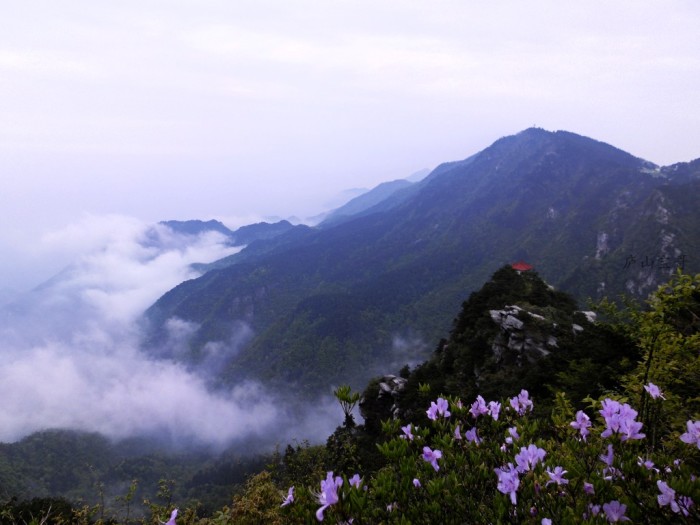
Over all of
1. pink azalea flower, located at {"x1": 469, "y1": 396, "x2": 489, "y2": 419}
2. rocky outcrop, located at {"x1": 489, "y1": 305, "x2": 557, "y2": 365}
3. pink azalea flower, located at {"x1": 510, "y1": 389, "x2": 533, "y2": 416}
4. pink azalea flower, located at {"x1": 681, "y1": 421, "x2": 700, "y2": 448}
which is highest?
pink azalea flower, located at {"x1": 681, "y1": 421, "x2": 700, "y2": 448}

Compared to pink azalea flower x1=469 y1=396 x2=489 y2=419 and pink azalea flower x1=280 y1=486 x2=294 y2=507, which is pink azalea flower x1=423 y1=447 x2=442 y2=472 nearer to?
pink azalea flower x1=469 y1=396 x2=489 y2=419

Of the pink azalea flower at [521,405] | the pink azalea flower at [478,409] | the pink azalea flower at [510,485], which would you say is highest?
the pink azalea flower at [510,485]

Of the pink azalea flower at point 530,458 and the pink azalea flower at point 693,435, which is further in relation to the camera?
the pink azalea flower at point 530,458

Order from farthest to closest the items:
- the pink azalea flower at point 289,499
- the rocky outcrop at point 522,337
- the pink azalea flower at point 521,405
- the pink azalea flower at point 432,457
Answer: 1. the rocky outcrop at point 522,337
2. the pink azalea flower at point 521,405
3. the pink azalea flower at point 432,457
4. the pink azalea flower at point 289,499

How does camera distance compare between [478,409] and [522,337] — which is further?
[522,337]

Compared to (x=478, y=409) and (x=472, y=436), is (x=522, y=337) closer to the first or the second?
(x=478, y=409)

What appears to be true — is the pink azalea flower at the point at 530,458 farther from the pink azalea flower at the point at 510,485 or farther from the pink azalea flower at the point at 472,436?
the pink azalea flower at the point at 472,436

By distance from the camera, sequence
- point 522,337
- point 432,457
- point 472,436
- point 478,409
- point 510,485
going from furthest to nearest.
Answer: point 522,337
point 478,409
point 472,436
point 432,457
point 510,485

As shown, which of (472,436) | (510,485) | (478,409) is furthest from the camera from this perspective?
(478,409)

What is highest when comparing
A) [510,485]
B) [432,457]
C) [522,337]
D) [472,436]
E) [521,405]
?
[510,485]

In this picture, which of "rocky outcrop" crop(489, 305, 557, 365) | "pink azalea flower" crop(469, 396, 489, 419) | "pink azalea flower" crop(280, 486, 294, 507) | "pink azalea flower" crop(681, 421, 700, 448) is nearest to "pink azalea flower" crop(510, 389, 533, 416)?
"pink azalea flower" crop(469, 396, 489, 419)

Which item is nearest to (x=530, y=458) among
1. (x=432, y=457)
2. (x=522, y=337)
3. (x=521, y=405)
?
(x=432, y=457)

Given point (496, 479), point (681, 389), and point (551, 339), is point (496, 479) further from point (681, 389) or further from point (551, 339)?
point (551, 339)

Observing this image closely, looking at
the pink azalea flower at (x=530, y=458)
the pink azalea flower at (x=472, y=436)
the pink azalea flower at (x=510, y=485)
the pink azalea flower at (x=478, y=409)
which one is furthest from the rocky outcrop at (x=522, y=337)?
the pink azalea flower at (x=510, y=485)
